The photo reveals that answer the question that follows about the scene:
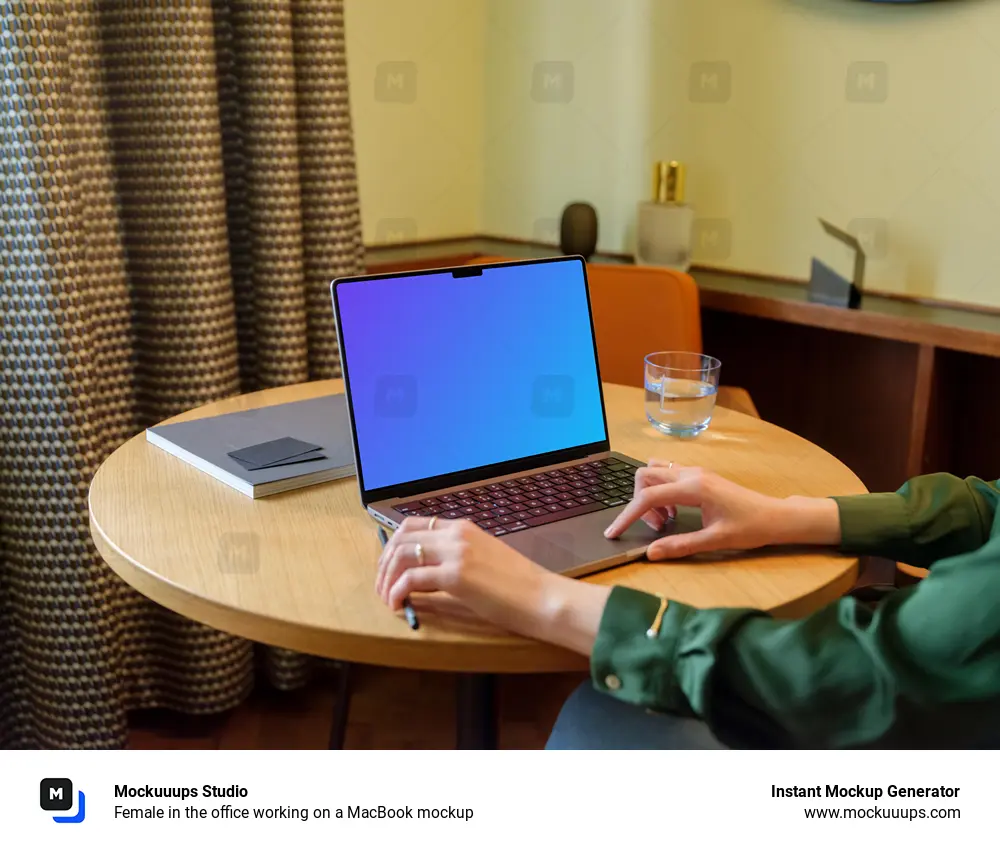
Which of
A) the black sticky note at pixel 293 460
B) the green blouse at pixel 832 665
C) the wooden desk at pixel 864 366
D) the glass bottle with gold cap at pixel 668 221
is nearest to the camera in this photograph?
the green blouse at pixel 832 665

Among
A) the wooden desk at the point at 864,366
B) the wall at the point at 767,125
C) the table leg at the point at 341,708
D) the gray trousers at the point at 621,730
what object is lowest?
the table leg at the point at 341,708

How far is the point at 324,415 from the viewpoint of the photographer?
111 cm

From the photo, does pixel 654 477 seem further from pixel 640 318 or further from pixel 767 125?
pixel 767 125

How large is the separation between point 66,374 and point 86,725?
51 cm

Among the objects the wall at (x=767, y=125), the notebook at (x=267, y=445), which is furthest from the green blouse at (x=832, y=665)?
the wall at (x=767, y=125)

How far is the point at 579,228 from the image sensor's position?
1885 mm

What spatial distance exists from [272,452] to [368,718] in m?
0.82

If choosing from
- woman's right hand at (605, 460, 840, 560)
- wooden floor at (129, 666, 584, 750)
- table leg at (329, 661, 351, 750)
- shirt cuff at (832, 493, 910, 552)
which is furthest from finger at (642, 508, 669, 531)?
wooden floor at (129, 666, 584, 750)

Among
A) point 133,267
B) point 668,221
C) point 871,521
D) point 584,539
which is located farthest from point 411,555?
point 668,221

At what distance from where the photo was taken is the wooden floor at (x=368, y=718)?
5.19 ft

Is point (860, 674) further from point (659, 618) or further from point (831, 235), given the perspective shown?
point (831, 235)

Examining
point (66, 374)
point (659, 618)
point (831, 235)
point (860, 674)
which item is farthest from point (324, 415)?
point (831, 235)
